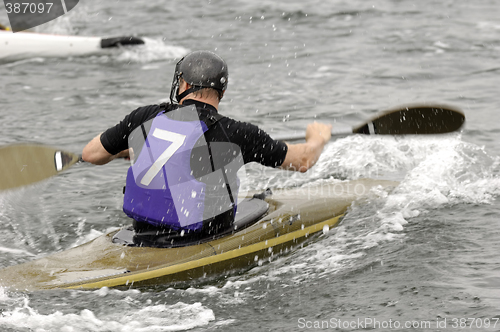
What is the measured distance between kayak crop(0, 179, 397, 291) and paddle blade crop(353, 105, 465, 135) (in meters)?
0.70

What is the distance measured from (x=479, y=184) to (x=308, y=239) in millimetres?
1877

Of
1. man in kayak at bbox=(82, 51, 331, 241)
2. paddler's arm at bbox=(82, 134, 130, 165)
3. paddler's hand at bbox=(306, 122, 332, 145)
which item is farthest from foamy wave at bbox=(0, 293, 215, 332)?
paddler's hand at bbox=(306, 122, 332, 145)

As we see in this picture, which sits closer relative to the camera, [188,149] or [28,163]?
[188,149]

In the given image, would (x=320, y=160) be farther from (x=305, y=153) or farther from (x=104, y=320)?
(x=104, y=320)

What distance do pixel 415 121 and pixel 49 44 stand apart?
7348 millimetres

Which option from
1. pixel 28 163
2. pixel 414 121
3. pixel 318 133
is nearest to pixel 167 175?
pixel 318 133

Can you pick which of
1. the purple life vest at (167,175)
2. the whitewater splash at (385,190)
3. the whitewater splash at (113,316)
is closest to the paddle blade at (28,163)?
the purple life vest at (167,175)

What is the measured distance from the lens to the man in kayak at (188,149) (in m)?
3.57

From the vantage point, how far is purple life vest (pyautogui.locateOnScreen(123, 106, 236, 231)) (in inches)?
140

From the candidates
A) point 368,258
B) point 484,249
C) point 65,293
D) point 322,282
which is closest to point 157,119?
point 65,293

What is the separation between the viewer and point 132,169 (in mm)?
3695

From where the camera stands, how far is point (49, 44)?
10398 millimetres

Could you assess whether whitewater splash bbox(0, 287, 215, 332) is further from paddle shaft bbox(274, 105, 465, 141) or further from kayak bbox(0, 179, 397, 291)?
paddle shaft bbox(274, 105, 465, 141)

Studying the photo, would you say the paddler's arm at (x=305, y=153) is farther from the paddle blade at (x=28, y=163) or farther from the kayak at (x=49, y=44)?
the kayak at (x=49, y=44)
